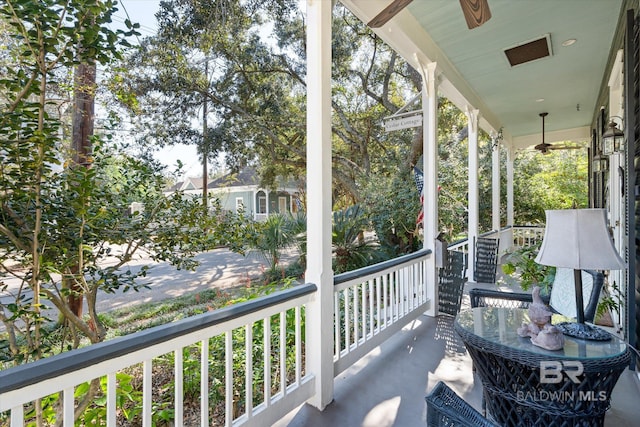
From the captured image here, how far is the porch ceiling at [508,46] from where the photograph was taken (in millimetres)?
3082

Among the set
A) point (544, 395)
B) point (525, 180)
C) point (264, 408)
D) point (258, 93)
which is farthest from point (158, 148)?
point (525, 180)

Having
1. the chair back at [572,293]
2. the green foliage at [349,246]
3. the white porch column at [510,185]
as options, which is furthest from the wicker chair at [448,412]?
the white porch column at [510,185]

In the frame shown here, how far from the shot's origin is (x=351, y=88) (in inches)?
314

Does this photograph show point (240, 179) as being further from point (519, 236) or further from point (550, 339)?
point (519, 236)

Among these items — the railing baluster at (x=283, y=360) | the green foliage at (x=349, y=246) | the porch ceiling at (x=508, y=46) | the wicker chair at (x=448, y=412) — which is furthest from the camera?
the green foliage at (x=349, y=246)

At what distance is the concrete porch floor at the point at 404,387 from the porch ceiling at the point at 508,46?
2956 mm

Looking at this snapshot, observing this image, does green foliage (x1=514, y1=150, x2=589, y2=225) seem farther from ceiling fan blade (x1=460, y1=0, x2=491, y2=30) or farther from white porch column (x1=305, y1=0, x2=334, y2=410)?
white porch column (x1=305, y1=0, x2=334, y2=410)

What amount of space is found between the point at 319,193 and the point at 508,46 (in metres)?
3.34

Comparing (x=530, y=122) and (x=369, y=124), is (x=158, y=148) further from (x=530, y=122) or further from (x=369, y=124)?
(x=530, y=122)

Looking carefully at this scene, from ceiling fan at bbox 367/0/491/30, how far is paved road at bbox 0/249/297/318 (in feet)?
10.1

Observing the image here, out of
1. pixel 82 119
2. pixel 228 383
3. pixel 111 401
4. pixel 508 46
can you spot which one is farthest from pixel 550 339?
pixel 508 46

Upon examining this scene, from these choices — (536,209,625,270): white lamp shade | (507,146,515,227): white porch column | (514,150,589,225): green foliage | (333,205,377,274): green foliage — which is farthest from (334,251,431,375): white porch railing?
(514,150,589,225): green foliage

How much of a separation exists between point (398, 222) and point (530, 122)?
3918 mm

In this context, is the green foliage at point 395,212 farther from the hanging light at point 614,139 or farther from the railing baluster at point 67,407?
the railing baluster at point 67,407
